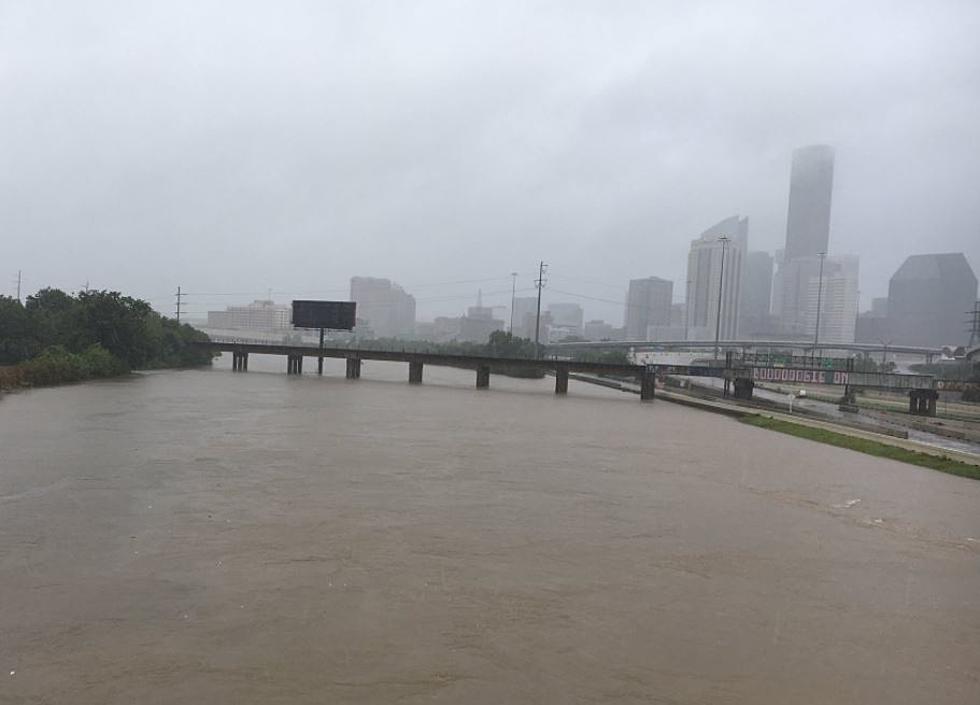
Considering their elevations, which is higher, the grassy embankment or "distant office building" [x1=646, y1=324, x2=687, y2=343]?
"distant office building" [x1=646, y1=324, x2=687, y2=343]

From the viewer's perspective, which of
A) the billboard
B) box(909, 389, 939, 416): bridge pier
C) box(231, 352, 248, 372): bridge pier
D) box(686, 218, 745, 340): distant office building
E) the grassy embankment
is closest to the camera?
the grassy embankment

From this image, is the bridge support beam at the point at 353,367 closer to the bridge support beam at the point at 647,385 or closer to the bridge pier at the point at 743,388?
the bridge support beam at the point at 647,385

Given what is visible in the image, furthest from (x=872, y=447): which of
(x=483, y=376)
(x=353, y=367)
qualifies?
(x=353, y=367)

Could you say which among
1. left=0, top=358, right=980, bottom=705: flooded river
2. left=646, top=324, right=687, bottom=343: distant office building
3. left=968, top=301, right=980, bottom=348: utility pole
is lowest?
left=0, top=358, right=980, bottom=705: flooded river

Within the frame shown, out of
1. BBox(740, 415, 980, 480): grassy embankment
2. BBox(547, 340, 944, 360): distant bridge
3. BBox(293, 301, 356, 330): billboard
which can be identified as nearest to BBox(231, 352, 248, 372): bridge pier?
BBox(293, 301, 356, 330): billboard

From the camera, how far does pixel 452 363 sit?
2911 inches

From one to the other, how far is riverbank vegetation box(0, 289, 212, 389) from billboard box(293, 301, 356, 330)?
14569 millimetres

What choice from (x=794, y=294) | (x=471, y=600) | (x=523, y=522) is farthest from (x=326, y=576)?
(x=794, y=294)

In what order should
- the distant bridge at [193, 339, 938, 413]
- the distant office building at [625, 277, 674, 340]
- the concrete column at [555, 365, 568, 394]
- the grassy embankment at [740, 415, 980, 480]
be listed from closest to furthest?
the grassy embankment at [740, 415, 980, 480]
the distant bridge at [193, 339, 938, 413]
the concrete column at [555, 365, 568, 394]
the distant office building at [625, 277, 674, 340]

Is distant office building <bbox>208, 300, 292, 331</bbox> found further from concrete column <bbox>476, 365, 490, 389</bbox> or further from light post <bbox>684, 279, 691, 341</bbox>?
concrete column <bbox>476, 365, 490, 389</bbox>

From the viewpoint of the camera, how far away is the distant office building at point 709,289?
136875 mm

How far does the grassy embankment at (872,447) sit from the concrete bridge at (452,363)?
22.3m

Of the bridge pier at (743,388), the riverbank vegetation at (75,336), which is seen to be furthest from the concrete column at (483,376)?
the riverbank vegetation at (75,336)

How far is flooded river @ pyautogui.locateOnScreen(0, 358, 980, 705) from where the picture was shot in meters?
6.79
